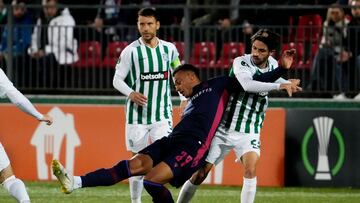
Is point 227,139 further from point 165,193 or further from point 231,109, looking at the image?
point 165,193

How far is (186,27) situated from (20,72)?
2.59 m

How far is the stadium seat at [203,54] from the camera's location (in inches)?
658

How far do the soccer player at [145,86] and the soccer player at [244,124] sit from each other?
2.59 feet

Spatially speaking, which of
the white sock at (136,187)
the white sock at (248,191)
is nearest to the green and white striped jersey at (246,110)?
the white sock at (248,191)

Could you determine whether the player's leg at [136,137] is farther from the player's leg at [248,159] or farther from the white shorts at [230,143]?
the player's leg at [248,159]

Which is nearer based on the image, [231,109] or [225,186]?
[231,109]

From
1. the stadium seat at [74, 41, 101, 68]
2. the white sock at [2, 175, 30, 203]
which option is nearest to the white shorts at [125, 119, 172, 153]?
the white sock at [2, 175, 30, 203]

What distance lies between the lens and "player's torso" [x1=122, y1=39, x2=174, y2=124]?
12.5 m

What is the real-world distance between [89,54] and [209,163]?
18.1 ft

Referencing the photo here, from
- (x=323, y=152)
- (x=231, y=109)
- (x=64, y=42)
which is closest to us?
(x=231, y=109)

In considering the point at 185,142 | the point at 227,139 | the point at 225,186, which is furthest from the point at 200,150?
the point at 225,186

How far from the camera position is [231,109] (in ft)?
39.2

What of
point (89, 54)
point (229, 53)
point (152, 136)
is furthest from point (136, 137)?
point (89, 54)

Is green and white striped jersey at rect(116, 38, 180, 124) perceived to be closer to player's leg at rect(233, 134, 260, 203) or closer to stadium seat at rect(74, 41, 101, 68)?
player's leg at rect(233, 134, 260, 203)
